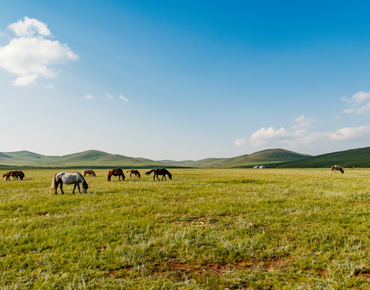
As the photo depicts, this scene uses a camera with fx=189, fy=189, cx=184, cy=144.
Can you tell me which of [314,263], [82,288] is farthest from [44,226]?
[314,263]

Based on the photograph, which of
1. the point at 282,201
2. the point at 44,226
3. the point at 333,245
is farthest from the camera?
the point at 282,201

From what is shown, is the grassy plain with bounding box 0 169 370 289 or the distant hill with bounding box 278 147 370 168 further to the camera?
the distant hill with bounding box 278 147 370 168

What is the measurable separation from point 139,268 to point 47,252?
3099 millimetres

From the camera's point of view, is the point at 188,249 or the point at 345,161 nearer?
the point at 188,249

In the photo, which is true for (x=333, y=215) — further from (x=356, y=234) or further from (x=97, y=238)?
(x=97, y=238)

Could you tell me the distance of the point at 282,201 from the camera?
12.4m

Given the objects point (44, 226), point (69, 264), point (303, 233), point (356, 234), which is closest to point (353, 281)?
point (303, 233)

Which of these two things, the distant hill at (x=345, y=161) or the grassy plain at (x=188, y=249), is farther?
the distant hill at (x=345, y=161)

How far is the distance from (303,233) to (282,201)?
5.80 metres

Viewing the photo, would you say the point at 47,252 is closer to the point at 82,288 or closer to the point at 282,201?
the point at 82,288

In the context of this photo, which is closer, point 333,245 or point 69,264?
point 69,264

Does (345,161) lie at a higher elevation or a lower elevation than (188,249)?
lower

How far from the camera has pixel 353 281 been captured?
14.3ft

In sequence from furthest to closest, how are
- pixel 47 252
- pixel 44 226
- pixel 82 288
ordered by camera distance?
pixel 44 226 < pixel 47 252 < pixel 82 288
